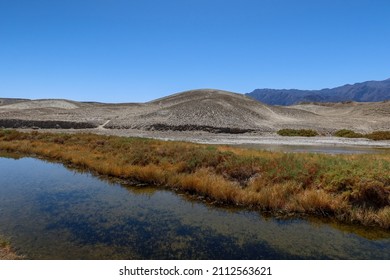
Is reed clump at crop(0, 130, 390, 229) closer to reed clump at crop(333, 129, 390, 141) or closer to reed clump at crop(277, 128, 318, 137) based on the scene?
reed clump at crop(277, 128, 318, 137)

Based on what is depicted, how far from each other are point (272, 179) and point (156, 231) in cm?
670

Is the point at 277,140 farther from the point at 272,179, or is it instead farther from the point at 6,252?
the point at 6,252

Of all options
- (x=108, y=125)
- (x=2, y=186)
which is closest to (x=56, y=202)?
(x=2, y=186)

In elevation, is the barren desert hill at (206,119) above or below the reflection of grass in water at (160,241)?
above

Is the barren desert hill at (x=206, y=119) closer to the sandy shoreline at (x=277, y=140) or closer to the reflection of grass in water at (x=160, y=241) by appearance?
the sandy shoreline at (x=277, y=140)

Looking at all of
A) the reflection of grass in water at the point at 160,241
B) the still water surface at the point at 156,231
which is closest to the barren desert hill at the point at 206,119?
the still water surface at the point at 156,231

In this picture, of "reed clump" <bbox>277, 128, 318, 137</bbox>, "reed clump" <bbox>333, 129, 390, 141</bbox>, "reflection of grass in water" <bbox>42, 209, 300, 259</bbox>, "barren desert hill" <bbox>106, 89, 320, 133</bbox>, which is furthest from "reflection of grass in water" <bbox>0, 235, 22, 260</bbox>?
"reed clump" <bbox>333, 129, 390, 141</bbox>

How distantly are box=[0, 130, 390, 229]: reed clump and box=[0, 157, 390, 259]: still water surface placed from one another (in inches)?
35.3

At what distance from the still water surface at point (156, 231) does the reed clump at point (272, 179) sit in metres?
0.90

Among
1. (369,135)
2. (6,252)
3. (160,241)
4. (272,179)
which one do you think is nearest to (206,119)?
(369,135)

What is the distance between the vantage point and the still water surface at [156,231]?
8.53m

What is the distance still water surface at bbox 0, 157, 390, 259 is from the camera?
28.0 ft

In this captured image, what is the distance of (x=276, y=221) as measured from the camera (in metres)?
11.2

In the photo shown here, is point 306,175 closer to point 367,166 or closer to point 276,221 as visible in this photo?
point 367,166
